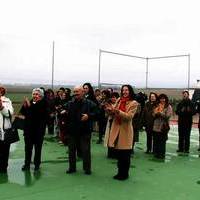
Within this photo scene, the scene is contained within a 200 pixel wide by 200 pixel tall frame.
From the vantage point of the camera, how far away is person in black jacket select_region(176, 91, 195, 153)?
11.7 metres

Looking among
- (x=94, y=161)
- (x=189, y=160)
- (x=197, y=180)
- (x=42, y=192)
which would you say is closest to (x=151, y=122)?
(x=189, y=160)

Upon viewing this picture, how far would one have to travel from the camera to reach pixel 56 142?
12984 millimetres

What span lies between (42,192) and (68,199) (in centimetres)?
53

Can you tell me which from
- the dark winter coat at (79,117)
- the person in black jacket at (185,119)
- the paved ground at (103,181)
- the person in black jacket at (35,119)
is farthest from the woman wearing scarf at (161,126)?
the person in black jacket at (35,119)

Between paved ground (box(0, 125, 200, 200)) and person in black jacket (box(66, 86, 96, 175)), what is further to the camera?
person in black jacket (box(66, 86, 96, 175))

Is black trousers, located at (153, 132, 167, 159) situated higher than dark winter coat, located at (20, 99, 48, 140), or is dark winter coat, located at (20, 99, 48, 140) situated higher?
dark winter coat, located at (20, 99, 48, 140)

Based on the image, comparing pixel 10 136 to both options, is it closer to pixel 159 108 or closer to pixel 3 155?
pixel 3 155

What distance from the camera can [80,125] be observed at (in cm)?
830

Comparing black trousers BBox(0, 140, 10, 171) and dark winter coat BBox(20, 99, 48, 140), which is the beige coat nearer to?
dark winter coat BBox(20, 99, 48, 140)

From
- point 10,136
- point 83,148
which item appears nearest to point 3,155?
point 10,136

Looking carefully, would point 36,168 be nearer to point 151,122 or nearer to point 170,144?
point 151,122

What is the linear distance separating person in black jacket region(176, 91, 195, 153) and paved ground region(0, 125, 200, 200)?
1033mm

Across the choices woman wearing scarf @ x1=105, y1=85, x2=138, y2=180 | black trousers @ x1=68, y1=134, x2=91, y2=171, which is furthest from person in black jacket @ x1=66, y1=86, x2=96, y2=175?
woman wearing scarf @ x1=105, y1=85, x2=138, y2=180

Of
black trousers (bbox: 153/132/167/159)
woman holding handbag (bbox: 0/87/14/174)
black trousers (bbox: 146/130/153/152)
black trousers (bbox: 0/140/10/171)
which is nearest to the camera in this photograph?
woman holding handbag (bbox: 0/87/14/174)
